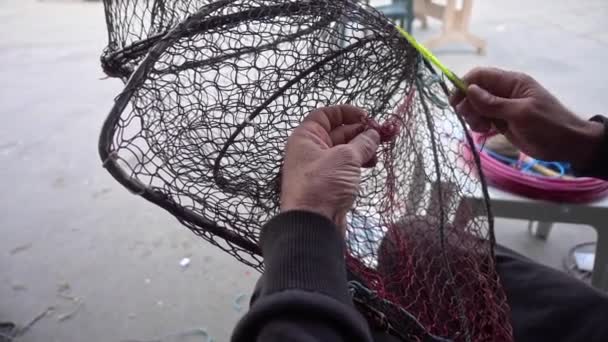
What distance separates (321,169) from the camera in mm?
438

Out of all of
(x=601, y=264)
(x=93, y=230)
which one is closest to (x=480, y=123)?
(x=601, y=264)

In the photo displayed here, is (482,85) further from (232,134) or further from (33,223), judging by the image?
(33,223)

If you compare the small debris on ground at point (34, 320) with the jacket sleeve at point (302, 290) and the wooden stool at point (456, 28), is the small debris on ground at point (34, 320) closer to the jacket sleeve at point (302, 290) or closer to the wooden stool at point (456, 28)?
the jacket sleeve at point (302, 290)

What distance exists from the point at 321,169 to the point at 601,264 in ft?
3.11

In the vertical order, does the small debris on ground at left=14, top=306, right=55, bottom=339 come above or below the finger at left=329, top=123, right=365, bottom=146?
below

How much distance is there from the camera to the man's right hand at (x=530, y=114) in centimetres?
67

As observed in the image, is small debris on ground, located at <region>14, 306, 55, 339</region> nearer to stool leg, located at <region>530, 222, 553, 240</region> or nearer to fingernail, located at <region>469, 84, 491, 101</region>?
fingernail, located at <region>469, 84, 491, 101</region>

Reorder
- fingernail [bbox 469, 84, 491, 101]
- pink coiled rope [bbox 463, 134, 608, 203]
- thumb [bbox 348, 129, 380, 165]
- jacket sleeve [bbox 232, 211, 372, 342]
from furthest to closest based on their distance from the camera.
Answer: pink coiled rope [bbox 463, 134, 608, 203]
fingernail [bbox 469, 84, 491, 101]
thumb [bbox 348, 129, 380, 165]
jacket sleeve [bbox 232, 211, 372, 342]

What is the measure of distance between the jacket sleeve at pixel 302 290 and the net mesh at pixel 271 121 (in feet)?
0.37

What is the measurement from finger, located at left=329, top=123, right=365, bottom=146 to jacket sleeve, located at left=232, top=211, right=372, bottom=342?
0.42 feet

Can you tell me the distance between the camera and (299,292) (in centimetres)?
38

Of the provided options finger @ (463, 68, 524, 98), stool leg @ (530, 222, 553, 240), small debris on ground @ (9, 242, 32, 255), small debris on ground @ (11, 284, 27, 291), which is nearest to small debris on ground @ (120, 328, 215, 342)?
small debris on ground @ (11, 284, 27, 291)

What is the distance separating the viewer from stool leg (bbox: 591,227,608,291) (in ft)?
3.34

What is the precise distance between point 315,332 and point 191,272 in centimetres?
106
